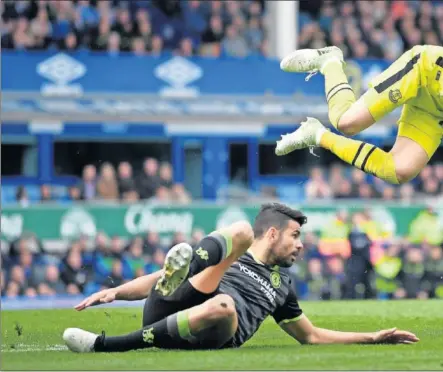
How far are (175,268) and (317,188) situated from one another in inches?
548

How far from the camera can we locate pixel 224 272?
25.9 ft

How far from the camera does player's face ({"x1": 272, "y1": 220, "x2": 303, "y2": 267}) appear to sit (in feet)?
26.8

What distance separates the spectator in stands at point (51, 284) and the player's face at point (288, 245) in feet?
33.0

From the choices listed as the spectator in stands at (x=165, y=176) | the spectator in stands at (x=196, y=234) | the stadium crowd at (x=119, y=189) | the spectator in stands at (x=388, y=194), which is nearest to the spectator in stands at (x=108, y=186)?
the stadium crowd at (x=119, y=189)

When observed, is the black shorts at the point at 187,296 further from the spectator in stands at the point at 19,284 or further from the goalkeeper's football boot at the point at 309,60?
the spectator in stands at the point at 19,284

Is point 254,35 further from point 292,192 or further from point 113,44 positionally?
point 292,192

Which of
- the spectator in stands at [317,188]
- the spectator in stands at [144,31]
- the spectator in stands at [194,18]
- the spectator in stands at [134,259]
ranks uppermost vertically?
the spectator in stands at [194,18]

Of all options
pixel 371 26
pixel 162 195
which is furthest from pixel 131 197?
pixel 371 26

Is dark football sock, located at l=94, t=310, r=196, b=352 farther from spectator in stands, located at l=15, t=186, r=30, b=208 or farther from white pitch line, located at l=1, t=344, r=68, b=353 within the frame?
spectator in stands, located at l=15, t=186, r=30, b=208

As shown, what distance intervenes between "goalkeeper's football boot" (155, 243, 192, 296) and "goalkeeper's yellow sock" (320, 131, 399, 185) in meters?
2.40

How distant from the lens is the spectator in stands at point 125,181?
2009cm

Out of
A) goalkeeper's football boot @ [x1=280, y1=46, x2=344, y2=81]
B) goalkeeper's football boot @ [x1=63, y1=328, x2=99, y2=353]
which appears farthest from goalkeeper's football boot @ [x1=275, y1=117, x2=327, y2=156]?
→ goalkeeper's football boot @ [x1=63, y1=328, x2=99, y2=353]

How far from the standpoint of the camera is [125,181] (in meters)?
20.2

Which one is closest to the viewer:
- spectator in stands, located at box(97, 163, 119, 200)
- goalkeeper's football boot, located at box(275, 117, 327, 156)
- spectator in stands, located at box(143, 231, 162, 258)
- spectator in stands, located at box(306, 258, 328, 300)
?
goalkeeper's football boot, located at box(275, 117, 327, 156)
